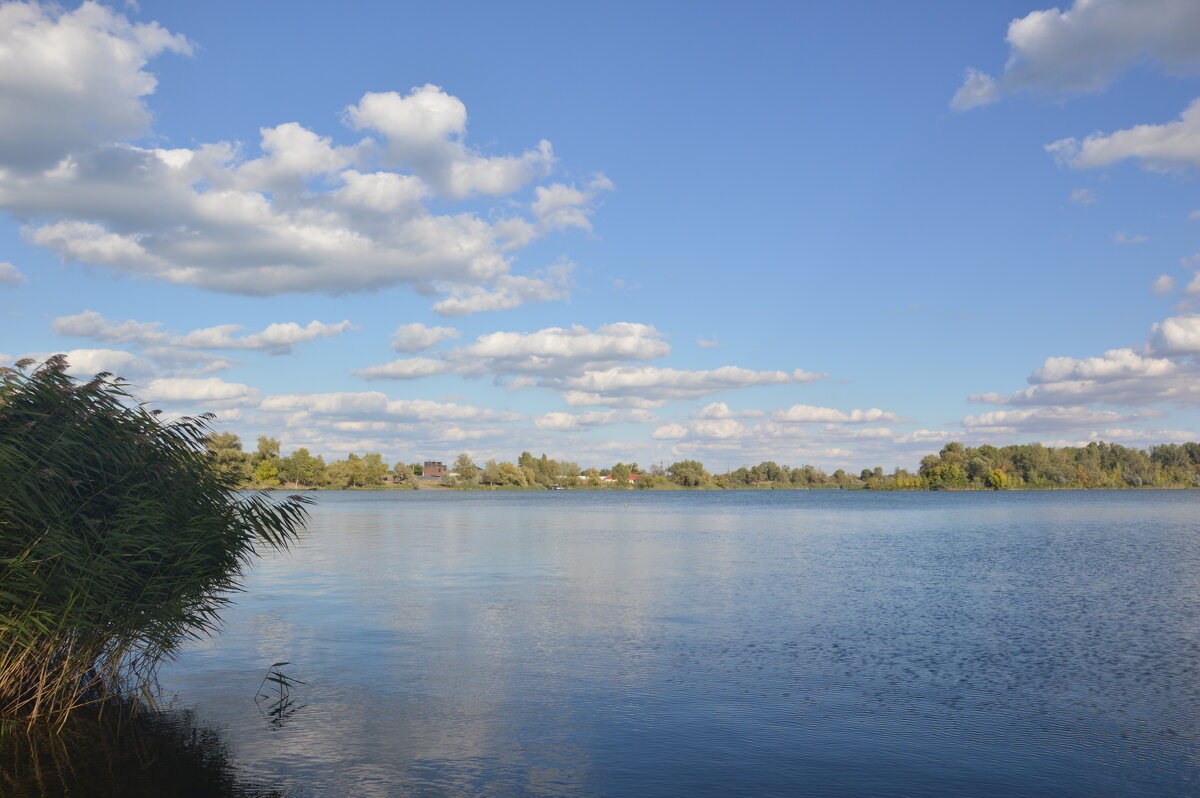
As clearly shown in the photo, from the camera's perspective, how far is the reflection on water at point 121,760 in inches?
447

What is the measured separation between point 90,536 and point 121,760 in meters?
3.71

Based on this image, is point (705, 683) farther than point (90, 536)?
Yes

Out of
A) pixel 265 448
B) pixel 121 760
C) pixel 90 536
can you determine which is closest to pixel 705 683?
pixel 121 760

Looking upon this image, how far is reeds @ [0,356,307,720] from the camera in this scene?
12695 mm

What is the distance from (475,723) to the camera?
14.5m

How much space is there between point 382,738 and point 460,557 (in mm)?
31717

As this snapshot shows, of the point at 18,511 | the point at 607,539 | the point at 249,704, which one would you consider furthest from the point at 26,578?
the point at 607,539

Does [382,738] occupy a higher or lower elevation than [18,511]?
lower

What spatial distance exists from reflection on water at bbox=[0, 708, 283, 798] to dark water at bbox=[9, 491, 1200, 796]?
0.75ft

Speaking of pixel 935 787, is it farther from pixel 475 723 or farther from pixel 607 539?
pixel 607 539

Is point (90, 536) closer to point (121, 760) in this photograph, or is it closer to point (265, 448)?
point (121, 760)

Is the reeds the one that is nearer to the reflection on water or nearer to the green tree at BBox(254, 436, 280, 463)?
the reflection on water

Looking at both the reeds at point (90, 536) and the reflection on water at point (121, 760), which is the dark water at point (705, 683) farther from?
the reeds at point (90, 536)

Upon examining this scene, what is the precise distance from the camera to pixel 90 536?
13.7m
